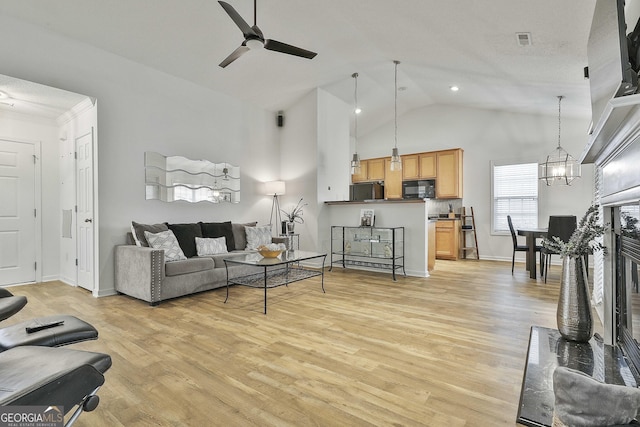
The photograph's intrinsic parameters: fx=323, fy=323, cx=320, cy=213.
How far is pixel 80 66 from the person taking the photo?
13.3 ft

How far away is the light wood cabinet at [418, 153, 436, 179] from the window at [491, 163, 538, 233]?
1.27m

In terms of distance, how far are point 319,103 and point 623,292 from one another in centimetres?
536

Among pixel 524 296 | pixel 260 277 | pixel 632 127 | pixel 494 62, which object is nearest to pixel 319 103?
pixel 494 62

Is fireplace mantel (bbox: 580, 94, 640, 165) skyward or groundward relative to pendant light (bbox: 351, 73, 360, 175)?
groundward

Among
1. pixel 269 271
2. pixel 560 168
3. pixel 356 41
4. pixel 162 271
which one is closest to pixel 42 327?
pixel 162 271

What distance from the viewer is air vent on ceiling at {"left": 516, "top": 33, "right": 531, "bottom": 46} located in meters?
3.40

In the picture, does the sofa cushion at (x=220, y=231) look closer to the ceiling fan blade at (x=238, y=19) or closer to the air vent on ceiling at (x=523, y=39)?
the ceiling fan blade at (x=238, y=19)

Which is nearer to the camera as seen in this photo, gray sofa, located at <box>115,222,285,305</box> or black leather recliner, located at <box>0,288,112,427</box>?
black leather recliner, located at <box>0,288,112,427</box>

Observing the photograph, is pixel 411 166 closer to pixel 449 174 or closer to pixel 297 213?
pixel 449 174

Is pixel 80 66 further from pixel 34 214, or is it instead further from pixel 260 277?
pixel 260 277

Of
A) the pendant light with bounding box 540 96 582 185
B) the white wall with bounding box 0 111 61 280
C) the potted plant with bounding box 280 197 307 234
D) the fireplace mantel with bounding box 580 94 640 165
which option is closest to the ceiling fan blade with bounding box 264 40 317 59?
the fireplace mantel with bounding box 580 94 640 165

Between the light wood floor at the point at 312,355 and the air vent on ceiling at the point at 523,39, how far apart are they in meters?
2.93

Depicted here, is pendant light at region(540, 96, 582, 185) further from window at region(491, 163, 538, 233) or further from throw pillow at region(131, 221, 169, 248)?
throw pillow at region(131, 221, 169, 248)

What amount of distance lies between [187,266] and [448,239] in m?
5.62
